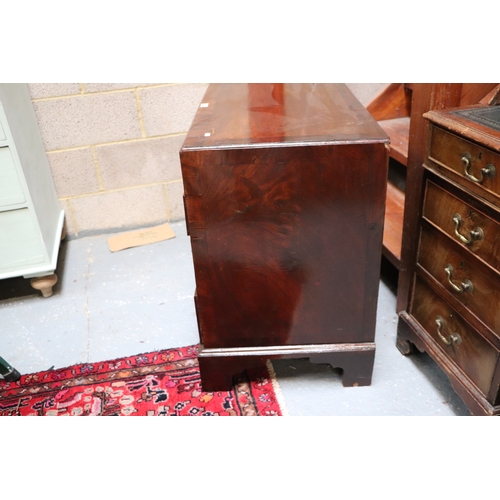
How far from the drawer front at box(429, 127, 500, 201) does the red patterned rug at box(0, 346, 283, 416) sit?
73 centimetres

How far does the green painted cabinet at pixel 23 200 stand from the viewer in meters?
1.56

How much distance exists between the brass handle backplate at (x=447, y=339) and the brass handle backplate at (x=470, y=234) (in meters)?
0.24

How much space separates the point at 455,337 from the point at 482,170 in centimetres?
42

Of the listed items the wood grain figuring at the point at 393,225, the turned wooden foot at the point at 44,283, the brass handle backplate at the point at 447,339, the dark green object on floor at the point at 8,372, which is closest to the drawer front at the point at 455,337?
the brass handle backplate at the point at 447,339

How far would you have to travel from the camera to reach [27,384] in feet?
4.59

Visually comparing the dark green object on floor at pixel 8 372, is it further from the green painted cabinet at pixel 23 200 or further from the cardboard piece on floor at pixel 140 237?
the cardboard piece on floor at pixel 140 237

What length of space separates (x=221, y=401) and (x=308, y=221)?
56cm

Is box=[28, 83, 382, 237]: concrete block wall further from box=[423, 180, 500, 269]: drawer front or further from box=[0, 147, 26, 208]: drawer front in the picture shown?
box=[423, 180, 500, 269]: drawer front

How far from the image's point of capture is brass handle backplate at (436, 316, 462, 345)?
1.16m

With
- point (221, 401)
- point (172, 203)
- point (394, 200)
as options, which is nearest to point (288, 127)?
point (221, 401)

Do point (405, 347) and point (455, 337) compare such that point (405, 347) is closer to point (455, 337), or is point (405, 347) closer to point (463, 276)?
point (455, 337)

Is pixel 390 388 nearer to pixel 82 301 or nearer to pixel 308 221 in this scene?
pixel 308 221

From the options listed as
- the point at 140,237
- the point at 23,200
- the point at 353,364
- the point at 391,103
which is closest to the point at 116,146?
the point at 140,237

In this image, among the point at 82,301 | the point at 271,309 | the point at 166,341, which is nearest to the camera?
the point at 271,309
